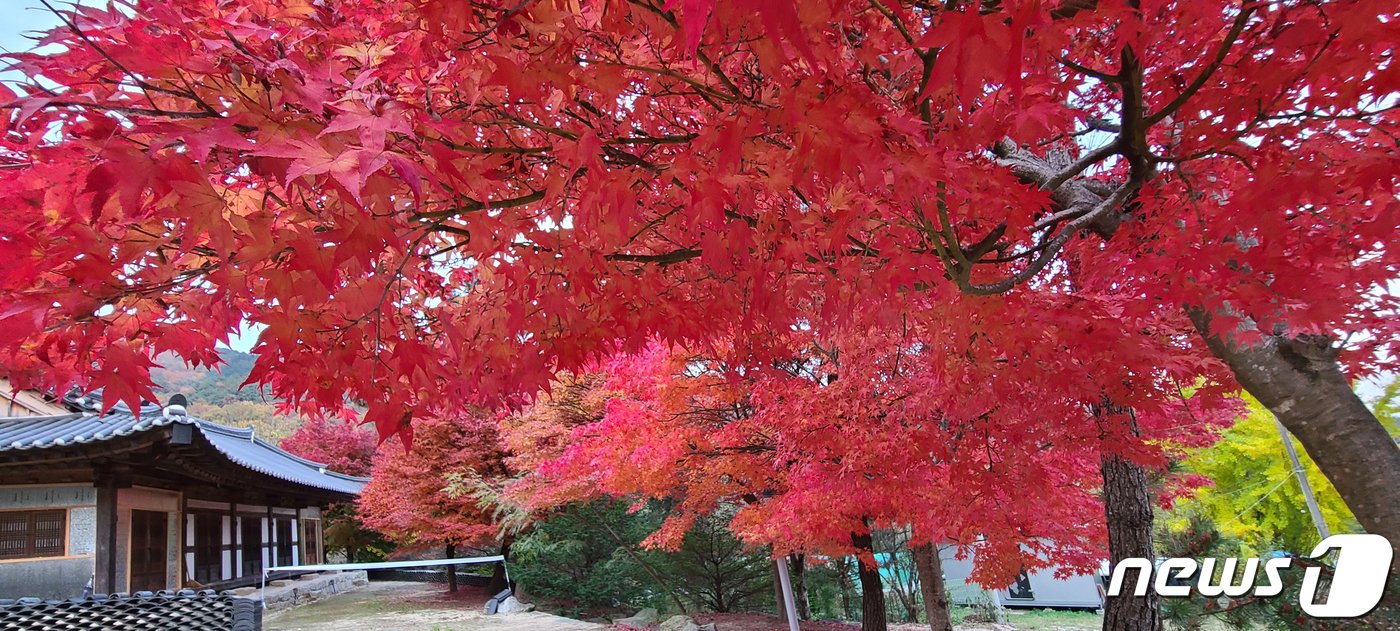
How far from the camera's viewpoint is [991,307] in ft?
11.5

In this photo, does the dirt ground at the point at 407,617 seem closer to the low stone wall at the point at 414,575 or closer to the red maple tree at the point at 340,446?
the low stone wall at the point at 414,575

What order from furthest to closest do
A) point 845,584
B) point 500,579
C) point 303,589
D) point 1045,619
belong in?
point 500,579 → point 303,589 → point 1045,619 → point 845,584

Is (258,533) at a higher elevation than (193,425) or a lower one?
lower

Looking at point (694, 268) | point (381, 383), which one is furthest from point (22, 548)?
point (694, 268)

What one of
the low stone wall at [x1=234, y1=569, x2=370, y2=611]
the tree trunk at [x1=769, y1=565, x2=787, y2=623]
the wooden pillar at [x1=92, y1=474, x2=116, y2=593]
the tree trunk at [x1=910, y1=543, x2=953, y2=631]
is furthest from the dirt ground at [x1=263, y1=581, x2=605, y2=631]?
the tree trunk at [x1=910, y1=543, x2=953, y2=631]

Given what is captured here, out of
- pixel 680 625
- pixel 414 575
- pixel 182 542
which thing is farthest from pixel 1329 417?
pixel 414 575

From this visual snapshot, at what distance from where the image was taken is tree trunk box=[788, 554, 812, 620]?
12.9m

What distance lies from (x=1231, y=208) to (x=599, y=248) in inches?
87.9

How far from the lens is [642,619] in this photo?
1331cm

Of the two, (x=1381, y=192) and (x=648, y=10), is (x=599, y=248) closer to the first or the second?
(x=648, y=10)

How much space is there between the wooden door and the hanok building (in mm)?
15

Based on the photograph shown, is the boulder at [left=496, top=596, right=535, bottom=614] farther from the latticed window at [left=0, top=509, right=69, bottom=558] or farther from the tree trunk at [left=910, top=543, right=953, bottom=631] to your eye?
the tree trunk at [left=910, top=543, right=953, bottom=631]

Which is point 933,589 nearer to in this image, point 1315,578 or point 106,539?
point 1315,578

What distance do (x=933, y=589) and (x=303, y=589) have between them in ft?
49.0
